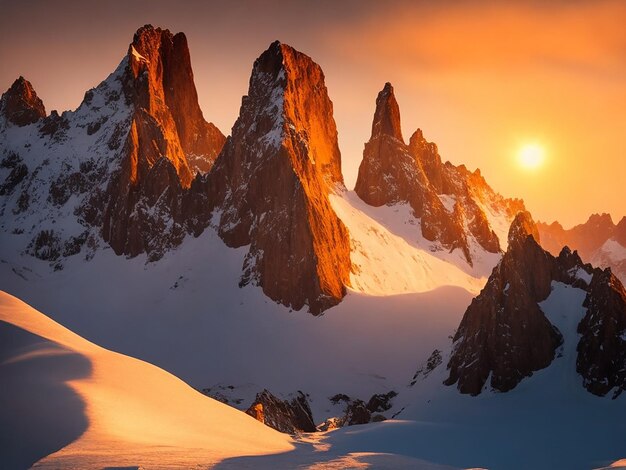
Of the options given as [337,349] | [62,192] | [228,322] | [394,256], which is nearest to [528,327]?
[337,349]

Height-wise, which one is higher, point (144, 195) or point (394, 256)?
point (144, 195)

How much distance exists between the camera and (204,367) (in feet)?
419

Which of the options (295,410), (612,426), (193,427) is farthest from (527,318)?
(193,427)

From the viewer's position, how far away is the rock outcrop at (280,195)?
14625 cm

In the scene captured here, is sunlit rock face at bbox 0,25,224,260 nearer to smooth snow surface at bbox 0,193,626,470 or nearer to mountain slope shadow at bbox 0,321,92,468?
smooth snow surface at bbox 0,193,626,470

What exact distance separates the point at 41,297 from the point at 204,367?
198 feet

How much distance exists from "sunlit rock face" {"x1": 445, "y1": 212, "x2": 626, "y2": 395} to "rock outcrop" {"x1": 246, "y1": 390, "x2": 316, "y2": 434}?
23330 millimetres

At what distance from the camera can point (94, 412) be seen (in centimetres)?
3178

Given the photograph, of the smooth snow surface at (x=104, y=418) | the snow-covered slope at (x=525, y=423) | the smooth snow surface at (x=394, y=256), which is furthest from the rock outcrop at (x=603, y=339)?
the smooth snow surface at (x=394, y=256)

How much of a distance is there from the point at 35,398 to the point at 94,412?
118 inches

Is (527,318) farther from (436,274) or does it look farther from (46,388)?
(436,274)

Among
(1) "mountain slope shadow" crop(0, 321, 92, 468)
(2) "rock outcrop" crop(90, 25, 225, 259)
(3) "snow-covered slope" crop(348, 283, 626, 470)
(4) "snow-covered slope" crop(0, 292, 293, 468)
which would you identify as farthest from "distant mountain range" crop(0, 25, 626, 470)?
(1) "mountain slope shadow" crop(0, 321, 92, 468)

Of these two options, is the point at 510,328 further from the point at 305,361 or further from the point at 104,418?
the point at 104,418

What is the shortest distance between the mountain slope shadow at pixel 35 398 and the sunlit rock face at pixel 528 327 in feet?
216
